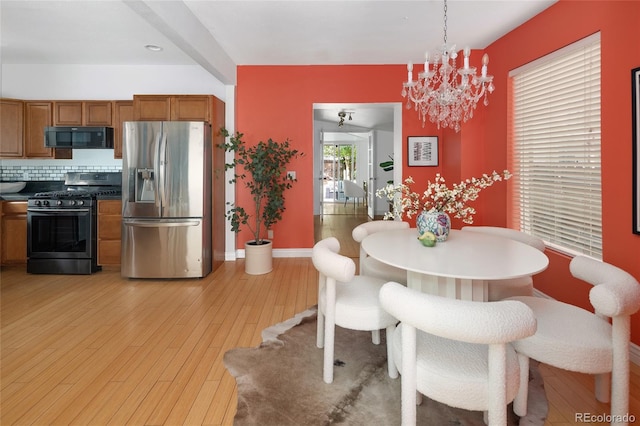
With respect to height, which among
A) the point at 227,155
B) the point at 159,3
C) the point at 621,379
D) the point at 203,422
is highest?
the point at 159,3

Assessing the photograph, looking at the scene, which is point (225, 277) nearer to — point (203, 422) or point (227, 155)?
point (227, 155)

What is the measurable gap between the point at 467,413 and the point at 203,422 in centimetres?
132

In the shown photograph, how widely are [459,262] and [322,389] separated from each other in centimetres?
103

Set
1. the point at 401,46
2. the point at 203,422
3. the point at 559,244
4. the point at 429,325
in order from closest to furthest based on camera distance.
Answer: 1. the point at 429,325
2. the point at 203,422
3. the point at 559,244
4. the point at 401,46

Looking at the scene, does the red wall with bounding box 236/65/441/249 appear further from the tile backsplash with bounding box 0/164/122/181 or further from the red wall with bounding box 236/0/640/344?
the tile backsplash with bounding box 0/164/122/181

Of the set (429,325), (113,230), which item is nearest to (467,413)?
(429,325)

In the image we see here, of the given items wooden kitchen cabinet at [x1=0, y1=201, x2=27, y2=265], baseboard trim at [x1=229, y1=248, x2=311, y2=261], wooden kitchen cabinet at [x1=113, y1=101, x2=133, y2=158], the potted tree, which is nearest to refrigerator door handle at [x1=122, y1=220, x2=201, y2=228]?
the potted tree

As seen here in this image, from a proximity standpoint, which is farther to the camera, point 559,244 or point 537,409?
point 559,244

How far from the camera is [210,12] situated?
119 inches

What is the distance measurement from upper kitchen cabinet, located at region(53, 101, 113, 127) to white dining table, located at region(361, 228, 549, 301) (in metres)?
4.25

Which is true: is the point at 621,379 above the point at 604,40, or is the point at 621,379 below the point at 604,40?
below

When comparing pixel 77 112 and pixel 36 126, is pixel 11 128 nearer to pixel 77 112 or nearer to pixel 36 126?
pixel 36 126

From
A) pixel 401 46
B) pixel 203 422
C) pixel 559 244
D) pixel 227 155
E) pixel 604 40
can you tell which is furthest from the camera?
pixel 227 155

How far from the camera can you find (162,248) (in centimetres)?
374
